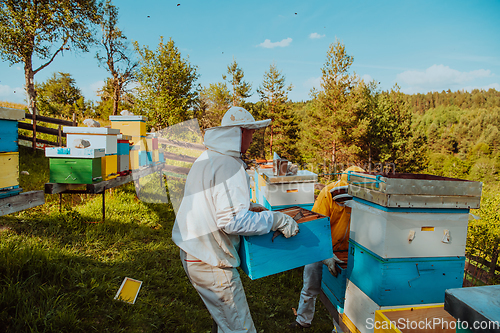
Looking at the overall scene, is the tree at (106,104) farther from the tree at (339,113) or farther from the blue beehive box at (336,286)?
the blue beehive box at (336,286)

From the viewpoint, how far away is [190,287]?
3.17 metres

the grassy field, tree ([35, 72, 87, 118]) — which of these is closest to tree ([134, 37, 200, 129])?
the grassy field

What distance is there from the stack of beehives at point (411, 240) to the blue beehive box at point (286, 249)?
32 centimetres

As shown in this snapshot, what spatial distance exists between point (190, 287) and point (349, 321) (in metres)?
1.95

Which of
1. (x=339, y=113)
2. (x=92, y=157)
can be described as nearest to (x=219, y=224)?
(x=92, y=157)

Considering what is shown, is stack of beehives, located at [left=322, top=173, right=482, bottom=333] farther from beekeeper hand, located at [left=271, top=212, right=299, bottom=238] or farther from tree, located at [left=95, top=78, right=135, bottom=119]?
tree, located at [left=95, top=78, right=135, bottom=119]

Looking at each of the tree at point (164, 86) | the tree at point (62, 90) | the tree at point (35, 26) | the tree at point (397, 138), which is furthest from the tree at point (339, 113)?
the tree at point (62, 90)

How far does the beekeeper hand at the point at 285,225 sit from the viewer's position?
158 cm

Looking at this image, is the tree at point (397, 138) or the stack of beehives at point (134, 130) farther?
the tree at point (397, 138)

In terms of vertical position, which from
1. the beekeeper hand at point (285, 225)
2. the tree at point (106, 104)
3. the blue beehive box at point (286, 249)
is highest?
the tree at point (106, 104)

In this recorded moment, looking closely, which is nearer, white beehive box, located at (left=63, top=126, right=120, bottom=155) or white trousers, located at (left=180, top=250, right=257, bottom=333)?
white trousers, located at (left=180, top=250, right=257, bottom=333)

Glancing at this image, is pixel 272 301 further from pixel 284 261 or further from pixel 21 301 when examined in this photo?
pixel 21 301

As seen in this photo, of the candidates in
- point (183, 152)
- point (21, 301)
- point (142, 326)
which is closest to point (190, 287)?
point (142, 326)

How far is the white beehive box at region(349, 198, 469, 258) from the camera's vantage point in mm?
1614
